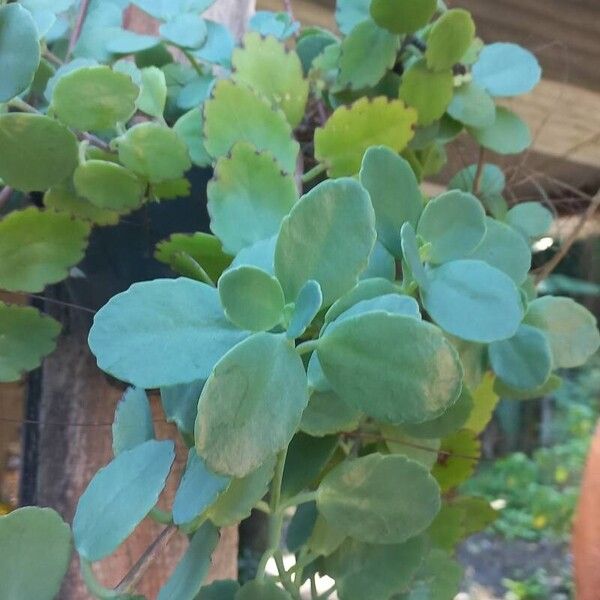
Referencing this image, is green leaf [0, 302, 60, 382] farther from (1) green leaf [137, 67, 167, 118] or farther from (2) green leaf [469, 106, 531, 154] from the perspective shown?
(2) green leaf [469, 106, 531, 154]

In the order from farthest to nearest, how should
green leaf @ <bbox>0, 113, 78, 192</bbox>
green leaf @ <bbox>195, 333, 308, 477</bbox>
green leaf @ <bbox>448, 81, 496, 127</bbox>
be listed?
green leaf @ <bbox>448, 81, 496, 127</bbox>, green leaf @ <bbox>0, 113, 78, 192</bbox>, green leaf @ <bbox>195, 333, 308, 477</bbox>

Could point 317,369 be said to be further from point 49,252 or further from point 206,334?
point 49,252

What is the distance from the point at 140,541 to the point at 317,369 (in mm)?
240

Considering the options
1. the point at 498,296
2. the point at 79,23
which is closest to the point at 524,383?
the point at 498,296

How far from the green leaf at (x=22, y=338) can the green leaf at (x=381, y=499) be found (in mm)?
149

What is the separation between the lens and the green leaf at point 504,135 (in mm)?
386

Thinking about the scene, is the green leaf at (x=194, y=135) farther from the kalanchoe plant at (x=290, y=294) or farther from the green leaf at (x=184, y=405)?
the green leaf at (x=184, y=405)

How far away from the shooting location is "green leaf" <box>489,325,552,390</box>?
10.3 inches

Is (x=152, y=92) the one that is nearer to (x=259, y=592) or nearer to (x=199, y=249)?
(x=199, y=249)

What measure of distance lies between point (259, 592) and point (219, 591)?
2cm

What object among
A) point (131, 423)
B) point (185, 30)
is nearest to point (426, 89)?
point (185, 30)

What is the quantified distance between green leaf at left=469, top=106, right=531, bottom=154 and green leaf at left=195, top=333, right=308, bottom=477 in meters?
0.27

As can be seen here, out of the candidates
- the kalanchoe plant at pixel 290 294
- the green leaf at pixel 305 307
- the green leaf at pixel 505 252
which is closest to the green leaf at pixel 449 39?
the kalanchoe plant at pixel 290 294

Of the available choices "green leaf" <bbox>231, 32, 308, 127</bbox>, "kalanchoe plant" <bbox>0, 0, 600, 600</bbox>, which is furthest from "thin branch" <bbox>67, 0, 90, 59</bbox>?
"green leaf" <bbox>231, 32, 308, 127</bbox>
